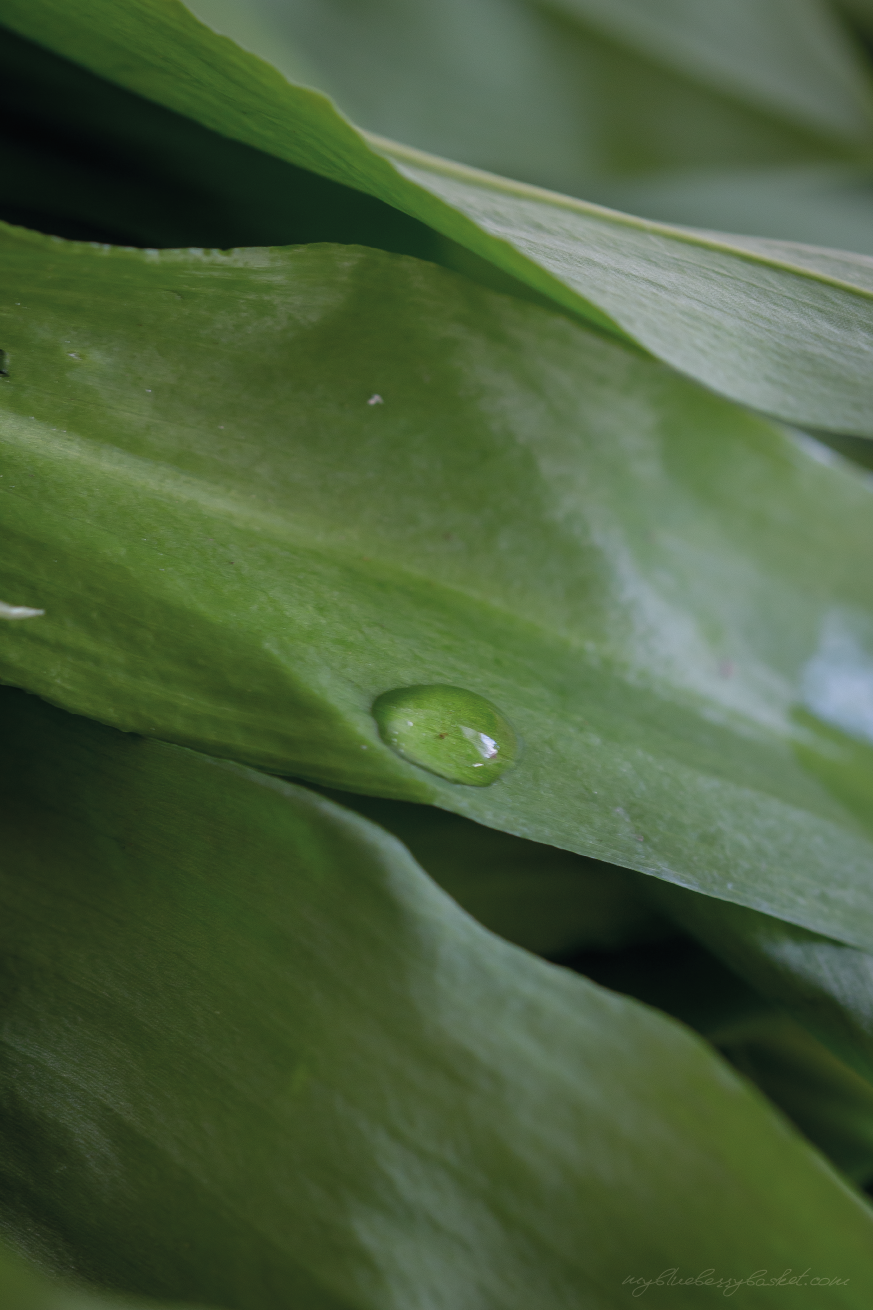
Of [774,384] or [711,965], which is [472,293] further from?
[711,965]

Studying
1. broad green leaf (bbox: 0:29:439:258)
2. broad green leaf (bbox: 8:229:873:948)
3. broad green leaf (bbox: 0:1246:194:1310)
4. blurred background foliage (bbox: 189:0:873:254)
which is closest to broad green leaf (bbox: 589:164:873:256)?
blurred background foliage (bbox: 189:0:873:254)

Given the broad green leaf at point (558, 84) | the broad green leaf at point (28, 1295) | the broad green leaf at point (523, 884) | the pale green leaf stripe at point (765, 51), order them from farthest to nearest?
the pale green leaf stripe at point (765, 51) < the broad green leaf at point (558, 84) < the broad green leaf at point (523, 884) < the broad green leaf at point (28, 1295)

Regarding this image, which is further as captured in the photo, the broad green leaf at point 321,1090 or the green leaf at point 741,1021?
the green leaf at point 741,1021

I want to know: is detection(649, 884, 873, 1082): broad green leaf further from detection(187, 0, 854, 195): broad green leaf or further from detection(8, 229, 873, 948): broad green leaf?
detection(187, 0, 854, 195): broad green leaf

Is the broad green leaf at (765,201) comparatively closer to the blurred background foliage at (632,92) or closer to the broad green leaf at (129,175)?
the blurred background foliage at (632,92)

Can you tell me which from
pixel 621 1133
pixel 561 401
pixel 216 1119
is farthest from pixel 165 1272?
pixel 561 401

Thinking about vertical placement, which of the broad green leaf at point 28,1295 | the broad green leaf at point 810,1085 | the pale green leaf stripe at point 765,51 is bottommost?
the broad green leaf at point 28,1295

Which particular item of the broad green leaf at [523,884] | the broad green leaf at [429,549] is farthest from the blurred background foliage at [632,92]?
the broad green leaf at [523,884]
